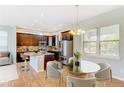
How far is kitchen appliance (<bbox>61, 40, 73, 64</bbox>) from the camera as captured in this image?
101 inches

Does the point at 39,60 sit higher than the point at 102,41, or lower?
lower

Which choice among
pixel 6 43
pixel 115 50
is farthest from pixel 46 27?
pixel 115 50

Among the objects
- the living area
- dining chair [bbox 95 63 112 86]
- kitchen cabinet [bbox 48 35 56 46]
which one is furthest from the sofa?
dining chair [bbox 95 63 112 86]

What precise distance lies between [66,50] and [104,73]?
2.90 feet

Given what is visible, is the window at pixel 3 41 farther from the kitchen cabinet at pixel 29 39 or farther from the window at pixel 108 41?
the window at pixel 108 41

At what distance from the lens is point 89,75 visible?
2.55m

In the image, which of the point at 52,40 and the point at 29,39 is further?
the point at 52,40

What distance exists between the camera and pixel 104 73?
255 cm

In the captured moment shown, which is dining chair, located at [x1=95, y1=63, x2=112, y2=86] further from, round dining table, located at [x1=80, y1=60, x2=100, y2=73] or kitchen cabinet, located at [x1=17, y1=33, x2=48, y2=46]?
kitchen cabinet, located at [x1=17, y1=33, x2=48, y2=46]

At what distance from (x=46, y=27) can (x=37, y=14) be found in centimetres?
31

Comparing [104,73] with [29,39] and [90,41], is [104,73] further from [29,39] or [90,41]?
[29,39]

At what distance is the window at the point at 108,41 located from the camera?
252 cm

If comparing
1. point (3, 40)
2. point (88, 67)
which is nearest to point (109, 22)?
point (88, 67)

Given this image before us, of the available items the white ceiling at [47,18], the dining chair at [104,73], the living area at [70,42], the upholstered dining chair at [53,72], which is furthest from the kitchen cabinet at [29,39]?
the dining chair at [104,73]
